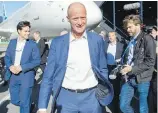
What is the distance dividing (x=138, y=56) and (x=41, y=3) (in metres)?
9.60

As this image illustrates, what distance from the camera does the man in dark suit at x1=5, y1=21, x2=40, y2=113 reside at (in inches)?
213

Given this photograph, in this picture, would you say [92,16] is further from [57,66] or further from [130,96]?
[57,66]

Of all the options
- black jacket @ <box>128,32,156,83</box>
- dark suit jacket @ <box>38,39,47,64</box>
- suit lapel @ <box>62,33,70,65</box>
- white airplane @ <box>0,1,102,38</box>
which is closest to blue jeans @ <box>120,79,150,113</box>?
black jacket @ <box>128,32,156,83</box>

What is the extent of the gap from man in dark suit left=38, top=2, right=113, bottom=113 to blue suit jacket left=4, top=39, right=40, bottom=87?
2.29 m

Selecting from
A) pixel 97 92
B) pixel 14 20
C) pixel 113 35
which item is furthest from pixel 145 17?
pixel 97 92

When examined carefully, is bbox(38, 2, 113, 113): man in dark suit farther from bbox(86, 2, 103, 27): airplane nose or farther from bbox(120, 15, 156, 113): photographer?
bbox(86, 2, 103, 27): airplane nose

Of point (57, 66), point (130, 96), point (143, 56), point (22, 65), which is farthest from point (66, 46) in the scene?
point (22, 65)

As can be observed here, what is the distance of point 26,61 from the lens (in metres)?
5.50

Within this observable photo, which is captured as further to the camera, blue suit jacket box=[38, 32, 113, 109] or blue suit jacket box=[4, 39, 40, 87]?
blue suit jacket box=[4, 39, 40, 87]

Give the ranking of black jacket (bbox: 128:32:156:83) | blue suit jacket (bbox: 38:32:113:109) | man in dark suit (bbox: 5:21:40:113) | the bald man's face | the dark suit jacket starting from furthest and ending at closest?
the dark suit jacket < man in dark suit (bbox: 5:21:40:113) < black jacket (bbox: 128:32:156:83) < blue suit jacket (bbox: 38:32:113:109) < the bald man's face

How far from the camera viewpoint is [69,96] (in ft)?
10.4

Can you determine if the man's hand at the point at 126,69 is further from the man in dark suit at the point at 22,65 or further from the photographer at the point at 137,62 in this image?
the man in dark suit at the point at 22,65

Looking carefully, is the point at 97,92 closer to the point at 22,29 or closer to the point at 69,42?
the point at 69,42

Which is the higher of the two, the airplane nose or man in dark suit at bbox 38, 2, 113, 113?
the airplane nose
